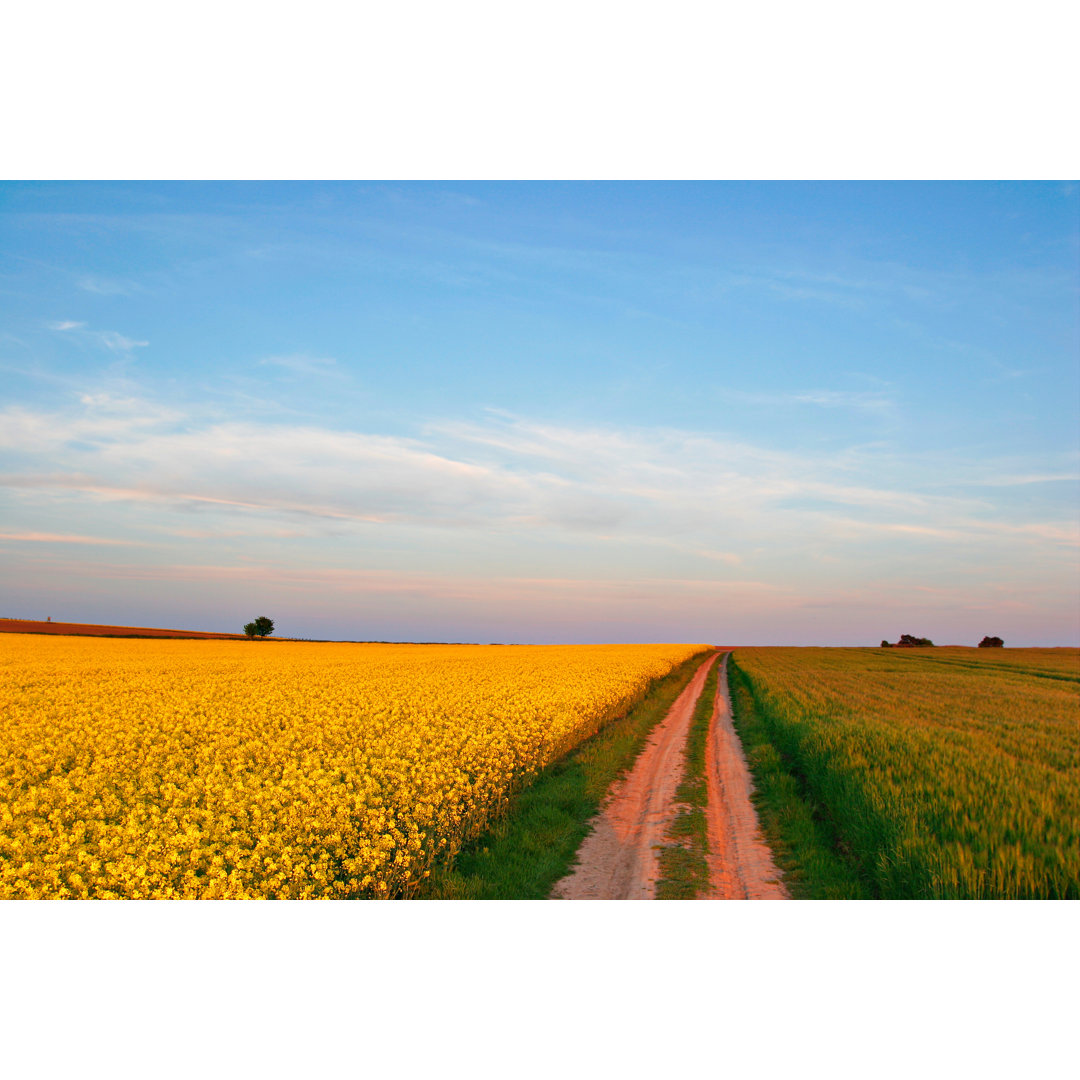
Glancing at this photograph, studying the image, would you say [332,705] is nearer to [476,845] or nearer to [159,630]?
[476,845]

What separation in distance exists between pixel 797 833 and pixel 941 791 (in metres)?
2.15

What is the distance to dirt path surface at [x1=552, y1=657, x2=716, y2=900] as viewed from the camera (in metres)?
7.67

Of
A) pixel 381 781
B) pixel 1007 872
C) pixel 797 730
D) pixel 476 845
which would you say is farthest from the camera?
pixel 797 730

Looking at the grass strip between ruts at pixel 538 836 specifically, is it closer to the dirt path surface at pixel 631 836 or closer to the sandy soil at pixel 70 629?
the dirt path surface at pixel 631 836

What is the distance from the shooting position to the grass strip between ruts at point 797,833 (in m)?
7.55

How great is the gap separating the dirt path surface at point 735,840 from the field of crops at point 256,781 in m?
3.30

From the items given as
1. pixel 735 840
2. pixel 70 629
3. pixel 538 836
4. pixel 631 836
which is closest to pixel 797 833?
pixel 735 840

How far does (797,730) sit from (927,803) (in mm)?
7751

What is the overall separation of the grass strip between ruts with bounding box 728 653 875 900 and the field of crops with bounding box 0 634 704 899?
13.8 feet

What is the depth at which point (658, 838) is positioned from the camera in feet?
31.1

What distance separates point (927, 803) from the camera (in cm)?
866

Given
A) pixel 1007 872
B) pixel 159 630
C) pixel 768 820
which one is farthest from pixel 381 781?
pixel 159 630

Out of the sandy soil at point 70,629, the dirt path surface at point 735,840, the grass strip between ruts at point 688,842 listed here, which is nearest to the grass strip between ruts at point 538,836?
the grass strip between ruts at point 688,842

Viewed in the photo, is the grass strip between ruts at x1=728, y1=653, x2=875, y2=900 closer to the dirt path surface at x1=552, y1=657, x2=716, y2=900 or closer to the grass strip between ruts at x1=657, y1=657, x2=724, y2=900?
the grass strip between ruts at x1=657, y1=657, x2=724, y2=900
